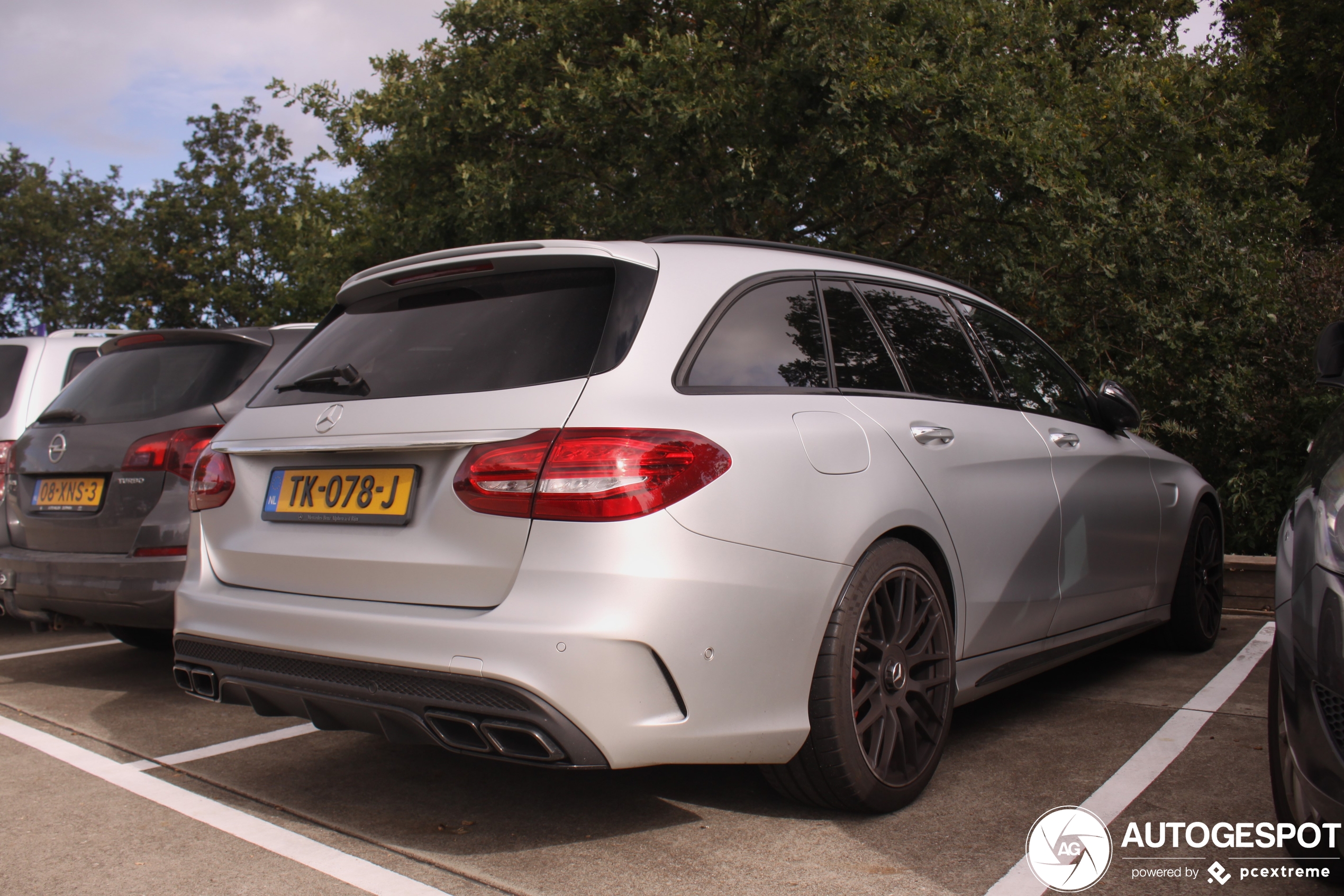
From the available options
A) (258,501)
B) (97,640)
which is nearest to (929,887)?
(258,501)

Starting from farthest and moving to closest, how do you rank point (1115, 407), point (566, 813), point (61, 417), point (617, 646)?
1. point (61, 417)
2. point (1115, 407)
3. point (566, 813)
4. point (617, 646)

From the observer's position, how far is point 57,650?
6.13m

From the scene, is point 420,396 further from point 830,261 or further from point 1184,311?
point 1184,311

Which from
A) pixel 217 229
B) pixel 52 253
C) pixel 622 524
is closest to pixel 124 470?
pixel 622 524

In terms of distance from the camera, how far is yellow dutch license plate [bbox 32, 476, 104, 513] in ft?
15.6

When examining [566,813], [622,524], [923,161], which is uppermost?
[923,161]

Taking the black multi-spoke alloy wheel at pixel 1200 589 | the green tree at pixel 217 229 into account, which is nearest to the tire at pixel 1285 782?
the black multi-spoke alloy wheel at pixel 1200 589

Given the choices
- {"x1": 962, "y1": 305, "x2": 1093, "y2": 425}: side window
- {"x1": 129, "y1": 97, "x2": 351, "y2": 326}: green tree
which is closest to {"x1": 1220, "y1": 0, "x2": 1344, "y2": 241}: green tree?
{"x1": 962, "y1": 305, "x2": 1093, "y2": 425}: side window

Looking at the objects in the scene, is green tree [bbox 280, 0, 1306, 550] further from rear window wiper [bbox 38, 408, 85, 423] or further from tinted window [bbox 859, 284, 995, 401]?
rear window wiper [bbox 38, 408, 85, 423]

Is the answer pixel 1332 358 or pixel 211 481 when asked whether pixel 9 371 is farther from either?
pixel 1332 358

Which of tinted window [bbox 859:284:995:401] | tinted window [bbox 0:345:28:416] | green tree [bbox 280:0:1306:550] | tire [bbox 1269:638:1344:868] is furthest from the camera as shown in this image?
green tree [bbox 280:0:1306:550]

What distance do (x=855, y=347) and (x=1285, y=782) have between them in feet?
5.44

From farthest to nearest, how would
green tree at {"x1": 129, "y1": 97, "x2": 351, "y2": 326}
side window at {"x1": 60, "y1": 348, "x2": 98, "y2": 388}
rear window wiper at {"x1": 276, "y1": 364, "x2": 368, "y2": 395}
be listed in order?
green tree at {"x1": 129, "y1": 97, "x2": 351, "y2": 326}
side window at {"x1": 60, "y1": 348, "x2": 98, "y2": 388}
rear window wiper at {"x1": 276, "y1": 364, "x2": 368, "y2": 395}

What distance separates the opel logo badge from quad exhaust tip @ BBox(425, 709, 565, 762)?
87 cm
